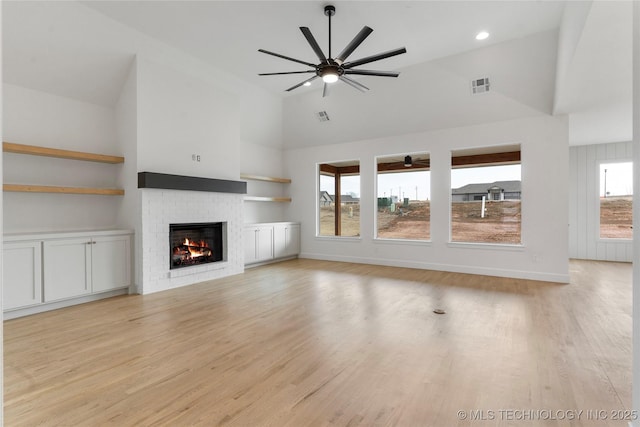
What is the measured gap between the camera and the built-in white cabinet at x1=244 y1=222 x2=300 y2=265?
7.12 metres

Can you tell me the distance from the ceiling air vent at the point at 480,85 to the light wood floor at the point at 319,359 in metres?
3.42

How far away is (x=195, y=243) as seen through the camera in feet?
19.3

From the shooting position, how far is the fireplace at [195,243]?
5.50 m

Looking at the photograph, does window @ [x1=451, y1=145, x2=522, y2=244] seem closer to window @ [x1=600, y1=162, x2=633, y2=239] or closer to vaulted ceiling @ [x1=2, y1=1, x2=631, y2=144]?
vaulted ceiling @ [x1=2, y1=1, x2=631, y2=144]

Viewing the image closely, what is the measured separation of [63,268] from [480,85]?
6772 mm

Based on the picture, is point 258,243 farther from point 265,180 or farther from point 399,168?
point 399,168

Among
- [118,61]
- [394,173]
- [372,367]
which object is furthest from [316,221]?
[372,367]

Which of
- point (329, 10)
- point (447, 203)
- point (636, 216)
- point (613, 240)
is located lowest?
point (613, 240)

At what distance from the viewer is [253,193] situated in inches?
317

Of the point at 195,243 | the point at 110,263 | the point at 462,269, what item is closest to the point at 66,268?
the point at 110,263

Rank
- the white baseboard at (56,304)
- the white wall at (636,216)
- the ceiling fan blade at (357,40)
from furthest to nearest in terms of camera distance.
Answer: the white baseboard at (56,304), the ceiling fan blade at (357,40), the white wall at (636,216)

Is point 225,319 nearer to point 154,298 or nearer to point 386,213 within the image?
point 154,298

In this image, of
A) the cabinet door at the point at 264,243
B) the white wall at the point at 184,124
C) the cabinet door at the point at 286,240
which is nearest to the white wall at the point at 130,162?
the white wall at the point at 184,124

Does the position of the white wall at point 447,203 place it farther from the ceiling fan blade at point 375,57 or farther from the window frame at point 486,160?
the ceiling fan blade at point 375,57
